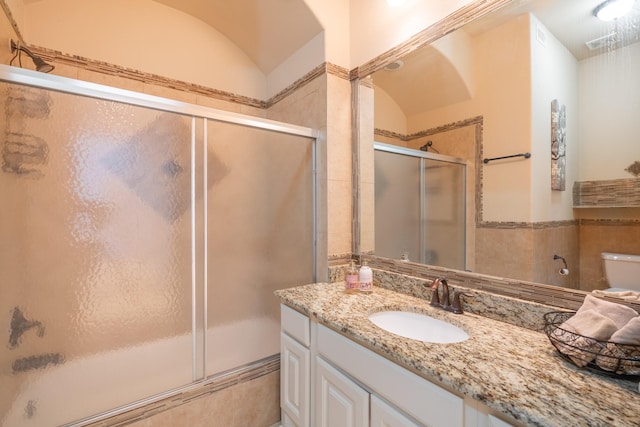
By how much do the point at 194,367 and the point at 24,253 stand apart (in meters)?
0.86

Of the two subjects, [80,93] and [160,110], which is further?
[160,110]

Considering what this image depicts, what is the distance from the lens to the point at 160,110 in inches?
49.9

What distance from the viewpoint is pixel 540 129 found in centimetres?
99

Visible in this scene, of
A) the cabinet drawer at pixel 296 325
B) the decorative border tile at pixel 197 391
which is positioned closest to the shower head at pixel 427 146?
Result: the cabinet drawer at pixel 296 325

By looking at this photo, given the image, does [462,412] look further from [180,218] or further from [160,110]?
[160,110]

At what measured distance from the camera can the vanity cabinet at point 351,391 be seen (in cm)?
69

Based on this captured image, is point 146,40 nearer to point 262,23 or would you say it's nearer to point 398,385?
point 262,23

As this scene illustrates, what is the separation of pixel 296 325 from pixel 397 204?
881mm

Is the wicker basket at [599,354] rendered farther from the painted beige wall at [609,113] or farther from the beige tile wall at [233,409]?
the beige tile wall at [233,409]

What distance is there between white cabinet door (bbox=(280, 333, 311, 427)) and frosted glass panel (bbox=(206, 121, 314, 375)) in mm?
314

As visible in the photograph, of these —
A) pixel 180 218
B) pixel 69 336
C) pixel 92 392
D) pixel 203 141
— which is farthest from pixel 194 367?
pixel 203 141

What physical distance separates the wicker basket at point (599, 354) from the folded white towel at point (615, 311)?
80 mm

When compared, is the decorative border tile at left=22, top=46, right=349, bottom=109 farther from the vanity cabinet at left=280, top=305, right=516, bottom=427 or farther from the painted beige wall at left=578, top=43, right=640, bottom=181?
the vanity cabinet at left=280, top=305, right=516, bottom=427

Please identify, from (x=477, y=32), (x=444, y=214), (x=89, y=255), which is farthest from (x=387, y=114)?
(x=89, y=255)
